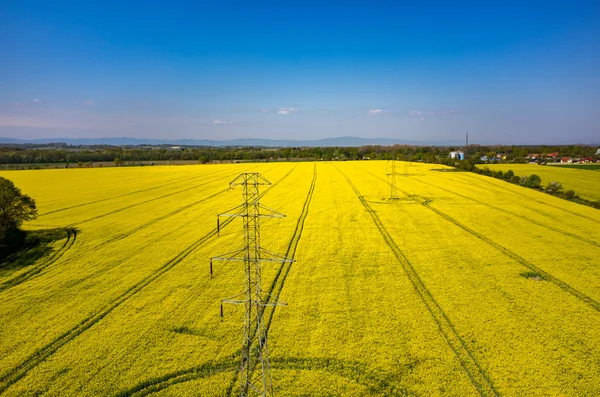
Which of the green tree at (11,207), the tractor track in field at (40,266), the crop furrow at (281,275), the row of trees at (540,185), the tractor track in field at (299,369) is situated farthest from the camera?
the row of trees at (540,185)

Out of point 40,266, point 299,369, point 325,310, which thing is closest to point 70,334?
point 299,369

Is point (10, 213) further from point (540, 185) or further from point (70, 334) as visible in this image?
point (540, 185)

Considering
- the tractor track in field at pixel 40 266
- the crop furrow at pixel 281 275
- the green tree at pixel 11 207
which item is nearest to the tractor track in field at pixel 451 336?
the crop furrow at pixel 281 275

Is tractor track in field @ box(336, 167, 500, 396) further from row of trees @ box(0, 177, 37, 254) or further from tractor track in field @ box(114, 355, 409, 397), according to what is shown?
row of trees @ box(0, 177, 37, 254)

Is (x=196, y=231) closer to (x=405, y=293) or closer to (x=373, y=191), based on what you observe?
(x=405, y=293)

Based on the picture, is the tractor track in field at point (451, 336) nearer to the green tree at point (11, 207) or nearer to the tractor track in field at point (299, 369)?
the tractor track in field at point (299, 369)

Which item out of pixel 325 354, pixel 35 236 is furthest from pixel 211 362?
pixel 35 236
